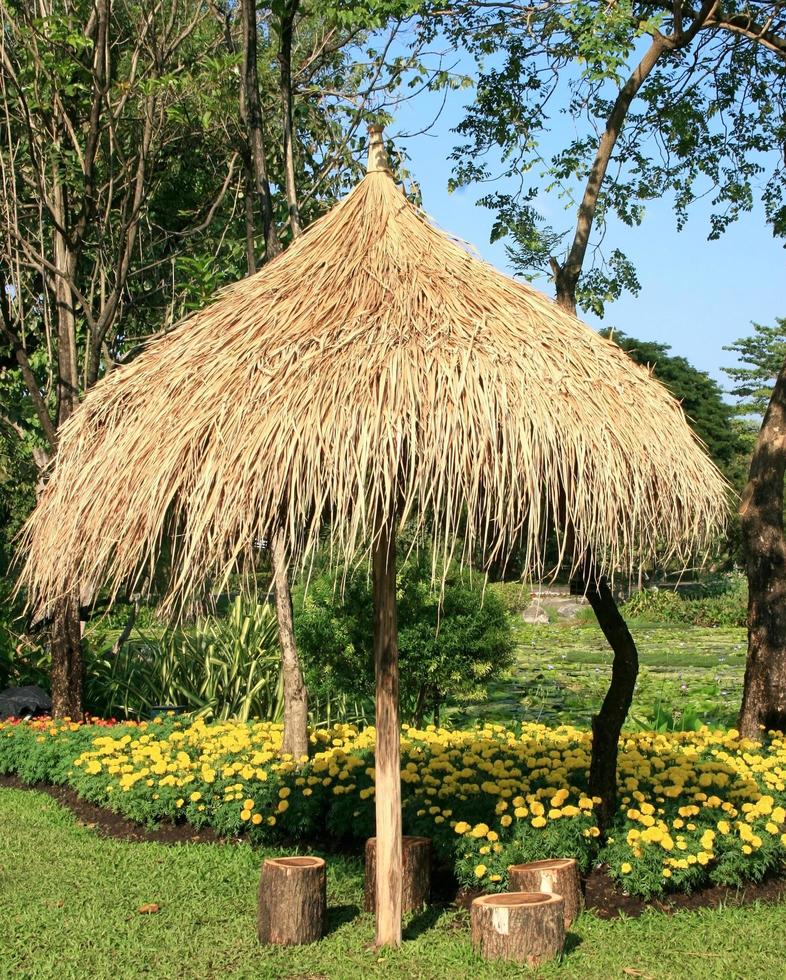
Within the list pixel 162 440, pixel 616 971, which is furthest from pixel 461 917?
pixel 162 440

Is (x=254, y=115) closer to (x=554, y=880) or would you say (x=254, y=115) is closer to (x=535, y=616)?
(x=554, y=880)

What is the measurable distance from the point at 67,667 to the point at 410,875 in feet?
16.4

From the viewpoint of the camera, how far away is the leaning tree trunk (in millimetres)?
7965

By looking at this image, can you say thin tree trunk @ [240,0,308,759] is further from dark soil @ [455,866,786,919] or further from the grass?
dark soil @ [455,866,786,919]

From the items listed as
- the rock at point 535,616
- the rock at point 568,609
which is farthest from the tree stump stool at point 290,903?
the rock at point 568,609

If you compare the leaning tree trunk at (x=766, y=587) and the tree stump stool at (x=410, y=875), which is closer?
the tree stump stool at (x=410, y=875)

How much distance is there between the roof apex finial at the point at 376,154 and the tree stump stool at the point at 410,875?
10.0ft

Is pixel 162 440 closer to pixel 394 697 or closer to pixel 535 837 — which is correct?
pixel 394 697

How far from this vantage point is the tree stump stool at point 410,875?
5043mm

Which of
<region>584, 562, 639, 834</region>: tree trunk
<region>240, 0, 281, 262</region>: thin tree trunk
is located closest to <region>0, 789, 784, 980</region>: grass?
<region>584, 562, 639, 834</region>: tree trunk

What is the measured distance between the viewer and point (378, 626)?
4.64 meters

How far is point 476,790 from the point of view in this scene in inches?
231

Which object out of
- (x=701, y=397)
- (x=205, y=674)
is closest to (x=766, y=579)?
(x=205, y=674)

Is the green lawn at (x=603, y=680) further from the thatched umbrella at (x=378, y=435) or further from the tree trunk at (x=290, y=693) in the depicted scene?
the thatched umbrella at (x=378, y=435)
